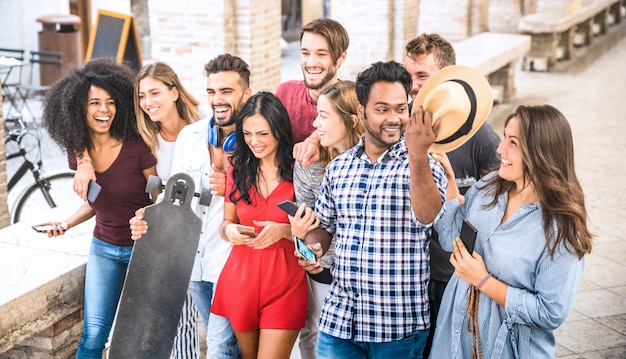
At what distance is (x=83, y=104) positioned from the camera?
398 cm

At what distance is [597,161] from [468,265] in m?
6.85

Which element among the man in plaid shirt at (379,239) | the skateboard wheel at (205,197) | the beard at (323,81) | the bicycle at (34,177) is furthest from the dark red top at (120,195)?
the bicycle at (34,177)

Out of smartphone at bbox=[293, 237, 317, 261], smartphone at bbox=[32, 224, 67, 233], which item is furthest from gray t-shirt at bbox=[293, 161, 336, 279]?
smartphone at bbox=[32, 224, 67, 233]

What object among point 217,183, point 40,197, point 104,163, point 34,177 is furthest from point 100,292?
point 40,197

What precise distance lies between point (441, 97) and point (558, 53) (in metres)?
14.0

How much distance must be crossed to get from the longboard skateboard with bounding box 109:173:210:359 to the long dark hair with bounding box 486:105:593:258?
4.75ft

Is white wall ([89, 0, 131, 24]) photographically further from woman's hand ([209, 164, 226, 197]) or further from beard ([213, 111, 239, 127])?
woman's hand ([209, 164, 226, 197])

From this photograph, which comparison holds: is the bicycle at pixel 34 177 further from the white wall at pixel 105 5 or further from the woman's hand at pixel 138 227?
the white wall at pixel 105 5

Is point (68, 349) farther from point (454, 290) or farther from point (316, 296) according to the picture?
point (454, 290)

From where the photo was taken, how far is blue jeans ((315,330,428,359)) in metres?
3.16

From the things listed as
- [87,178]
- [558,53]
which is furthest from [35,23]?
[87,178]

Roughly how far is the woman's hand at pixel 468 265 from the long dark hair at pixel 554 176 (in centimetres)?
25

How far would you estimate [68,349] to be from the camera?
14.0ft

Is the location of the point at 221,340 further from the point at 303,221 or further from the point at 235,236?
the point at 303,221
